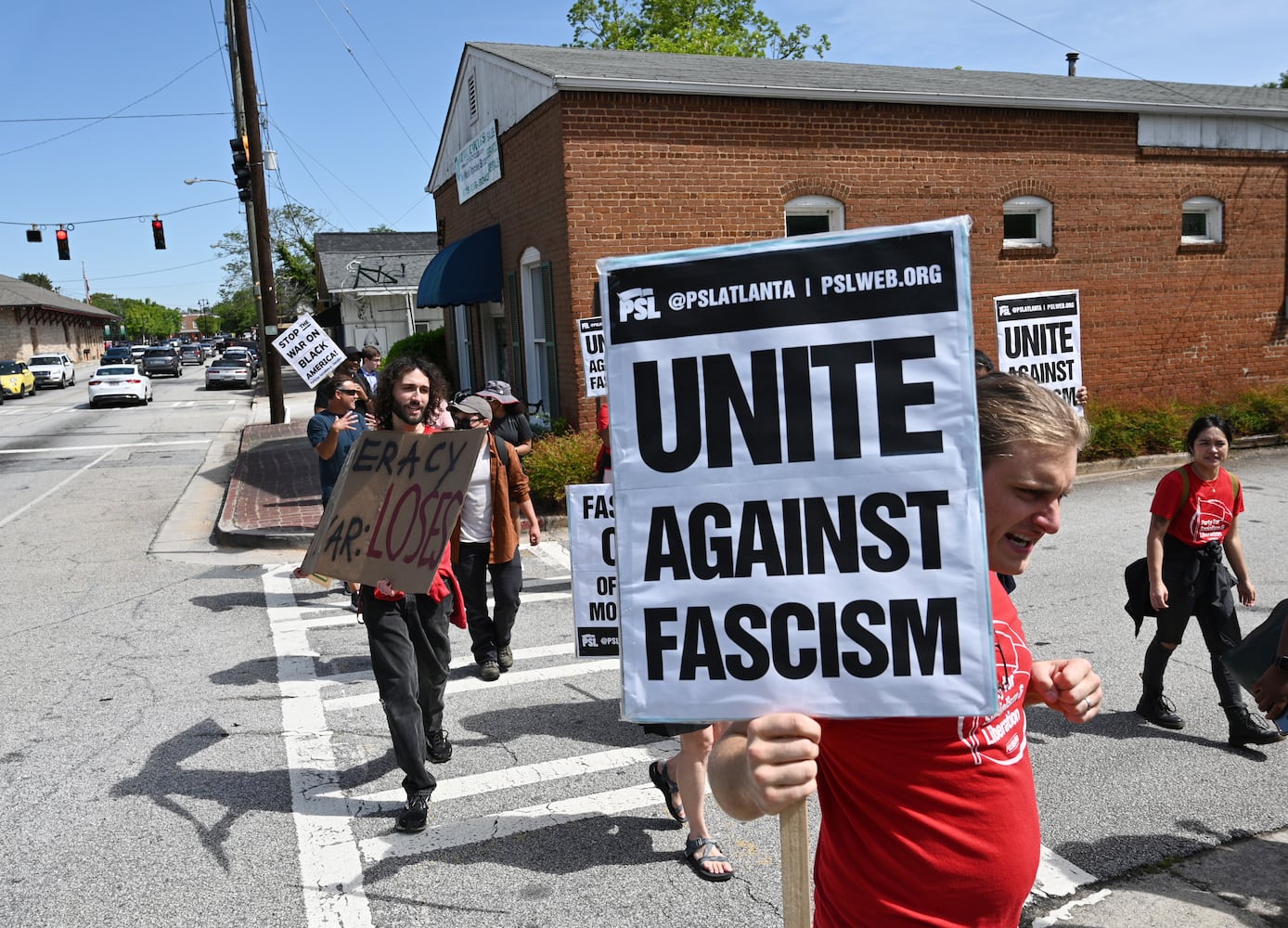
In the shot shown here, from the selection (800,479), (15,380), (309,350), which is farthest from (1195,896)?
(15,380)

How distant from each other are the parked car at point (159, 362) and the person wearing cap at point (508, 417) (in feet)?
167

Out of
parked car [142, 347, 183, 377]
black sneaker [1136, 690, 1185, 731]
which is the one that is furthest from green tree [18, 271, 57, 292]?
black sneaker [1136, 690, 1185, 731]

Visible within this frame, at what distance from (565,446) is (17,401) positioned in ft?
112

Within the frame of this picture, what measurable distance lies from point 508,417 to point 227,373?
3928cm

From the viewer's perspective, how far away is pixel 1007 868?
192 centimetres

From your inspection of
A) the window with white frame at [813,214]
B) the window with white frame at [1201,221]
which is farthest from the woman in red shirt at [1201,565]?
the window with white frame at [1201,221]

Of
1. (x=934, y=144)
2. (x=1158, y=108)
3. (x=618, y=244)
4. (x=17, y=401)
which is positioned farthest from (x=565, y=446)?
(x=17, y=401)

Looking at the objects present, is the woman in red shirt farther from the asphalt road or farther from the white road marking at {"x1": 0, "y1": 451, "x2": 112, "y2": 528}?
the white road marking at {"x1": 0, "y1": 451, "x2": 112, "y2": 528}

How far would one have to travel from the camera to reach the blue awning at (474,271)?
17.0 meters

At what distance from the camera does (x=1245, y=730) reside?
4961 millimetres

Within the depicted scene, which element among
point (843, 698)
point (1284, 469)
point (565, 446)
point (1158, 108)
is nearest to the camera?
point (843, 698)

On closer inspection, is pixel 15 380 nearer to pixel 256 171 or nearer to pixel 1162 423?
pixel 256 171

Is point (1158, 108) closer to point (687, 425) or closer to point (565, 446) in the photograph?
point (565, 446)

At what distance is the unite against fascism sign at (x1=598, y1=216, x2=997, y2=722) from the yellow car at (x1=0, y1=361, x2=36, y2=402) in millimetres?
43037
